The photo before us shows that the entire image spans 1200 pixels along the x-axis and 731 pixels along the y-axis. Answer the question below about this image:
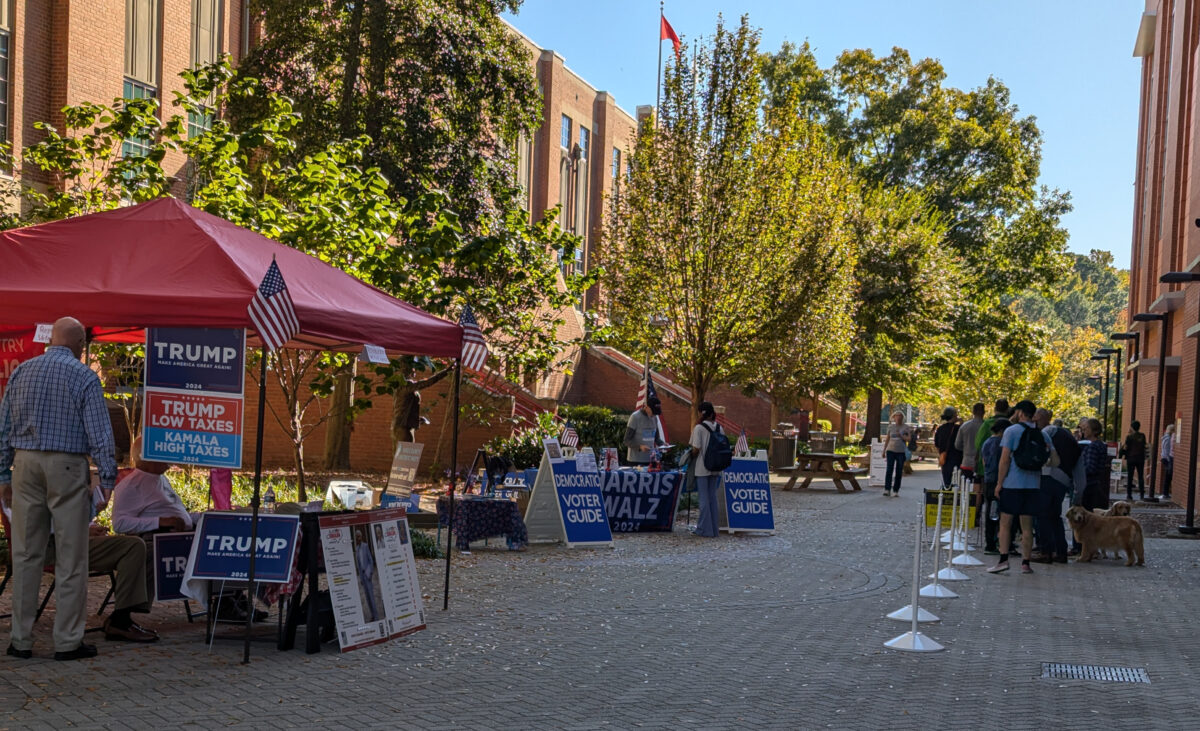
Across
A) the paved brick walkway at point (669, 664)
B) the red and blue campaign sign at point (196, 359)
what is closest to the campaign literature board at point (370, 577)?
the paved brick walkway at point (669, 664)

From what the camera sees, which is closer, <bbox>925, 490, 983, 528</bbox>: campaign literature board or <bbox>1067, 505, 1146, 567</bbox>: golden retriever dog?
<bbox>925, 490, 983, 528</bbox>: campaign literature board

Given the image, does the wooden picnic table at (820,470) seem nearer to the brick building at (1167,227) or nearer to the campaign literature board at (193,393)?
the brick building at (1167,227)

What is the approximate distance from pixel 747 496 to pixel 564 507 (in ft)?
11.6

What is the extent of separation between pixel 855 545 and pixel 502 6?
14359mm

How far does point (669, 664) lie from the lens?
8.00 metres

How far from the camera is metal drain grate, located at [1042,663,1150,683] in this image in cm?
804

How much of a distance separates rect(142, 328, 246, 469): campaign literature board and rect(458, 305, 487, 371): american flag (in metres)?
2.18

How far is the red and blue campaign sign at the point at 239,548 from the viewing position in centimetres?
779

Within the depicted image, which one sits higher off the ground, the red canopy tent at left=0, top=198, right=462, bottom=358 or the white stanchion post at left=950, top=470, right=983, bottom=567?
the red canopy tent at left=0, top=198, right=462, bottom=358

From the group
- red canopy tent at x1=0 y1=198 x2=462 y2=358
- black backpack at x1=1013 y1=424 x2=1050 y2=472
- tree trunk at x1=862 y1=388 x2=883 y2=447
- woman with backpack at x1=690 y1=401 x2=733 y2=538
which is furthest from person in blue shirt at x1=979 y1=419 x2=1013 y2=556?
tree trunk at x1=862 y1=388 x2=883 y2=447

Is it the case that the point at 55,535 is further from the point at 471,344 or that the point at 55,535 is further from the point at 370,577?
the point at 471,344

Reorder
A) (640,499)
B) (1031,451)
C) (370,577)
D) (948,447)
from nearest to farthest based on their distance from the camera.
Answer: (370,577), (1031,451), (640,499), (948,447)

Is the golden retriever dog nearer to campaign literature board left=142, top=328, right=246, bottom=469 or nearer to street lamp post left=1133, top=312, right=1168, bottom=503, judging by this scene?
campaign literature board left=142, top=328, right=246, bottom=469

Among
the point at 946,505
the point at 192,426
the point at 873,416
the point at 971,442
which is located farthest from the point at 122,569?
the point at 873,416
